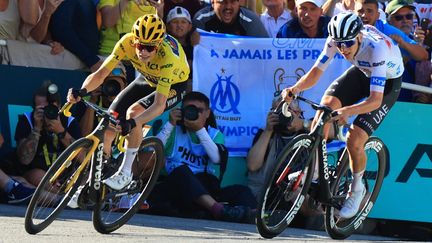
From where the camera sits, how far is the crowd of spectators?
11156 millimetres

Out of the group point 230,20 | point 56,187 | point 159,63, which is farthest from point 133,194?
point 230,20

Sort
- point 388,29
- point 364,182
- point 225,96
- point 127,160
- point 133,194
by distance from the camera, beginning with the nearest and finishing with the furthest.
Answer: point 127,160, point 133,194, point 364,182, point 225,96, point 388,29

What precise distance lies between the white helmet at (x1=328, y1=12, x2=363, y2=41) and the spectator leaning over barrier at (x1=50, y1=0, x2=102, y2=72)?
3.43 m

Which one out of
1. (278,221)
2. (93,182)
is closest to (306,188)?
(278,221)

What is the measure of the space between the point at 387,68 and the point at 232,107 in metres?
2.58

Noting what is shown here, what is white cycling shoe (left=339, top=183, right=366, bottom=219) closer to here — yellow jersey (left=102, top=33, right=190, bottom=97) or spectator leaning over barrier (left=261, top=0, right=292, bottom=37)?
yellow jersey (left=102, top=33, right=190, bottom=97)

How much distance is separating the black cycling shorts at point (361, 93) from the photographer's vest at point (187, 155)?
202cm

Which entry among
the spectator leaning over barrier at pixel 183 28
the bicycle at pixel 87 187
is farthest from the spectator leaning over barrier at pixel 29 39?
the bicycle at pixel 87 187

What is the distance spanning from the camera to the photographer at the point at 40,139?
1106cm

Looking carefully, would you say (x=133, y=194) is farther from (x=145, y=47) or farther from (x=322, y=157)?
(x=322, y=157)

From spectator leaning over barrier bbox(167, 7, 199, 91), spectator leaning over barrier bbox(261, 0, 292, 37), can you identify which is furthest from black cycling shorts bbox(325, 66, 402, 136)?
spectator leaning over barrier bbox(261, 0, 292, 37)

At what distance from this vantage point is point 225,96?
472 inches

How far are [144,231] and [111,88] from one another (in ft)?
6.47

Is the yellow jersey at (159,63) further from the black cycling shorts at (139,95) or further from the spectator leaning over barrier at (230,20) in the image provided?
the spectator leaning over barrier at (230,20)
